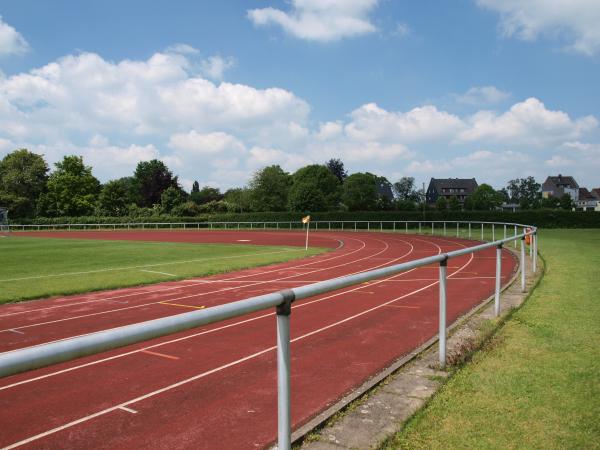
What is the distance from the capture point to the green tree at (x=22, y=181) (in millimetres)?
73938

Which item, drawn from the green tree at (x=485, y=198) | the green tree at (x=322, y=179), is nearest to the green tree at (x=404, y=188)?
the green tree at (x=485, y=198)

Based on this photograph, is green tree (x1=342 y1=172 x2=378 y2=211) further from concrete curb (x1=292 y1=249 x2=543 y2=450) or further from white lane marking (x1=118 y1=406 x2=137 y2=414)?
white lane marking (x1=118 y1=406 x2=137 y2=414)

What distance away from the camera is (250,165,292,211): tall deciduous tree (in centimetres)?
8069

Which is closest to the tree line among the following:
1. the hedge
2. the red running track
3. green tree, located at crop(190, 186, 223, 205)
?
the hedge

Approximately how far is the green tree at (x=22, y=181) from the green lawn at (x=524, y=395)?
269ft

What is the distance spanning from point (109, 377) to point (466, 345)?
4.34 metres

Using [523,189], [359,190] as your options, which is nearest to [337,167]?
[359,190]

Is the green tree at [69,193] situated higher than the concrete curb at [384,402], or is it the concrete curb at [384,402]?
the green tree at [69,193]

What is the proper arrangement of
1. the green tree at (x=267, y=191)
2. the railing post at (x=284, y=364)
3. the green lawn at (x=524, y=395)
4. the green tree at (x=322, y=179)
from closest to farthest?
the railing post at (x=284, y=364)
the green lawn at (x=524, y=395)
the green tree at (x=267, y=191)
the green tree at (x=322, y=179)

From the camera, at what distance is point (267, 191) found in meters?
81.4

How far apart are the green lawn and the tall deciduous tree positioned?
7430 cm

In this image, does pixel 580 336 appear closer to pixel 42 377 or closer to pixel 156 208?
pixel 42 377

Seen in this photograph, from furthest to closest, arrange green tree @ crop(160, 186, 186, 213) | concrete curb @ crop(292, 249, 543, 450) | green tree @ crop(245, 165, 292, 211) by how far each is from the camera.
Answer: green tree @ crop(245, 165, 292, 211)
green tree @ crop(160, 186, 186, 213)
concrete curb @ crop(292, 249, 543, 450)

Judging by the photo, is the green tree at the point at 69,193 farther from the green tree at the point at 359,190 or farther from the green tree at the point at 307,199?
the green tree at the point at 359,190
